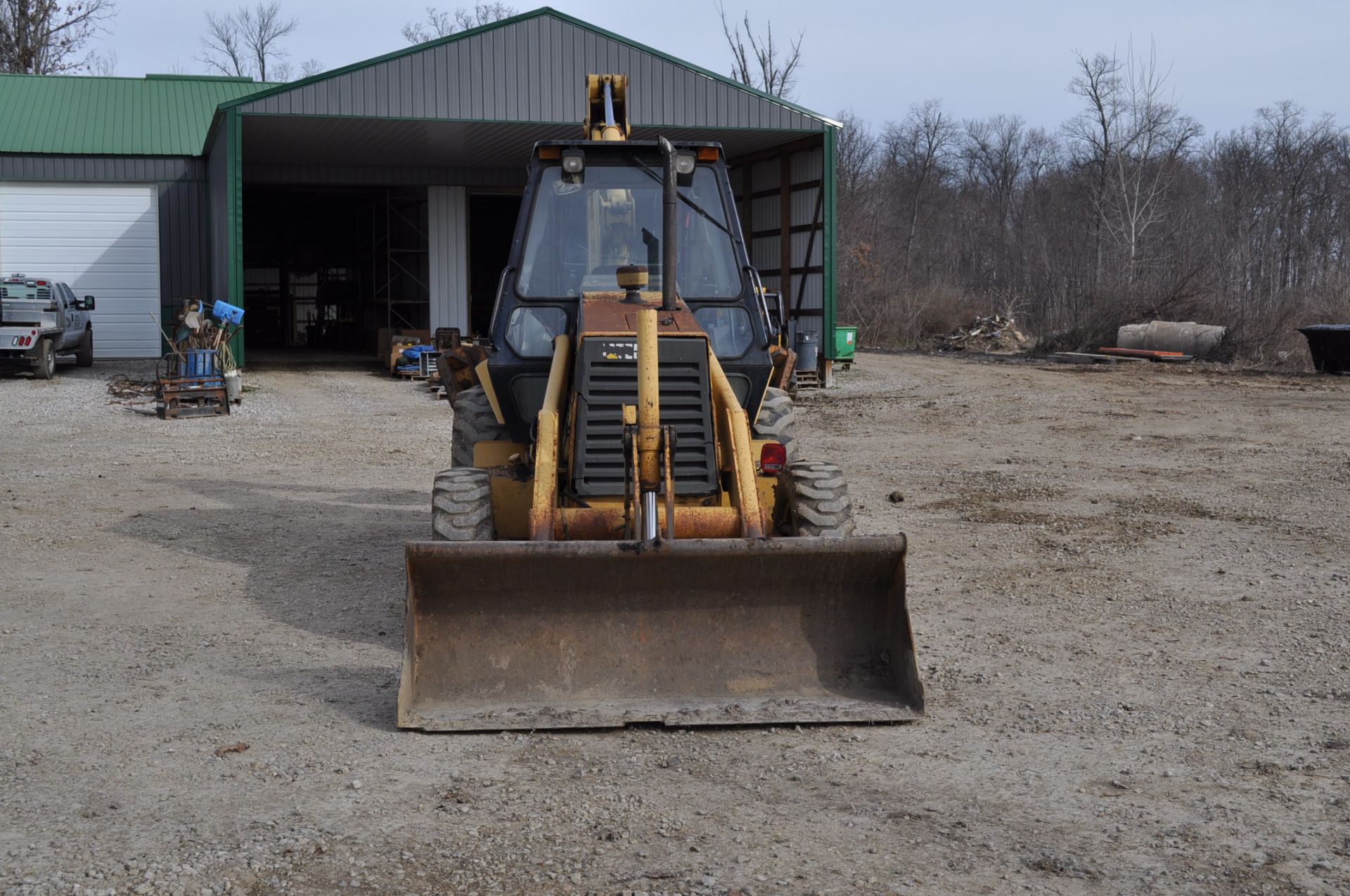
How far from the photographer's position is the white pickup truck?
2086 centimetres

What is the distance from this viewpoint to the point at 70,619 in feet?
23.2

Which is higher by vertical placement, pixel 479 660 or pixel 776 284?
pixel 776 284

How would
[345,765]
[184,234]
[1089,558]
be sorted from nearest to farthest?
[345,765], [1089,558], [184,234]

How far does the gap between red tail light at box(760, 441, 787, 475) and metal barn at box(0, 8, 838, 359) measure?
1292cm

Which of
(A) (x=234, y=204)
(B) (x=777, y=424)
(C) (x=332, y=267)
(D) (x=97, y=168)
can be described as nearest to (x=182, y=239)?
(D) (x=97, y=168)

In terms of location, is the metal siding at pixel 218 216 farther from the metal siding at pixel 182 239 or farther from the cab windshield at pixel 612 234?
the cab windshield at pixel 612 234

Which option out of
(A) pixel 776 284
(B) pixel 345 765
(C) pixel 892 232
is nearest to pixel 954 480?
(B) pixel 345 765

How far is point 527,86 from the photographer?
68.7ft

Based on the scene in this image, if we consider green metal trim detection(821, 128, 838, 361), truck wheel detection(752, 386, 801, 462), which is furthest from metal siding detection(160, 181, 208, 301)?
truck wheel detection(752, 386, 801, 462)

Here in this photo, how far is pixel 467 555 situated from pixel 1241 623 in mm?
4153

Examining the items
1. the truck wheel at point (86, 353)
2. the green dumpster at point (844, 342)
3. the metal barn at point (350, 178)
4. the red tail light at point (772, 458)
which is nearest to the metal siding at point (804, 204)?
the metal barn at point (350, 178)

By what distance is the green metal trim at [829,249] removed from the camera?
72.5ft

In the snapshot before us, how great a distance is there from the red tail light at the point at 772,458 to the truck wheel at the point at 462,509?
1.53 metres

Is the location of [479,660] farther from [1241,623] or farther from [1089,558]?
[1089,558]
